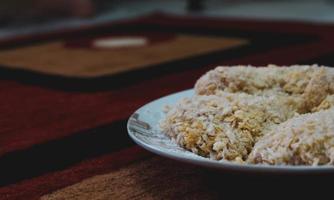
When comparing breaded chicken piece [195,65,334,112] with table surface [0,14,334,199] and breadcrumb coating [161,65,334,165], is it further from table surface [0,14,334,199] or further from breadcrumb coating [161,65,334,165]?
table surface [0,14,334,199]

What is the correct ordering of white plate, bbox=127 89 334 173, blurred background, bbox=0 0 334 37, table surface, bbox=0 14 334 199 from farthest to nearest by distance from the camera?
blurred background, bbox=0 0 334 37 < table surface, bbox=0 14 334 199 < white plate, bbox=127 89 334 173

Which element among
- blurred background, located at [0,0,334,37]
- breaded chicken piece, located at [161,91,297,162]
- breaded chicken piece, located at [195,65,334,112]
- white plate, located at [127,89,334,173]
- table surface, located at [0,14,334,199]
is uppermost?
breaded chicken piece, located at [195,65,334,112]

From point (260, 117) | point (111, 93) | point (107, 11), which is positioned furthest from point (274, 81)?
point (107, 11)

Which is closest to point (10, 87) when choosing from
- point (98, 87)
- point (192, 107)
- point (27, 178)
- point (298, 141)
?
point (98, 87)

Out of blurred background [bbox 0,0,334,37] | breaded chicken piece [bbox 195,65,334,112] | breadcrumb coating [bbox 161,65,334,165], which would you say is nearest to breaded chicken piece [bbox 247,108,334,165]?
breadcrumb coating [bbox 161,65,334,165]

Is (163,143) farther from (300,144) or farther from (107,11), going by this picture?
(107,11)

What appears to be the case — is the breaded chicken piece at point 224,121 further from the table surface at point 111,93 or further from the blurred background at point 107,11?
the blurred background at point 107,11
